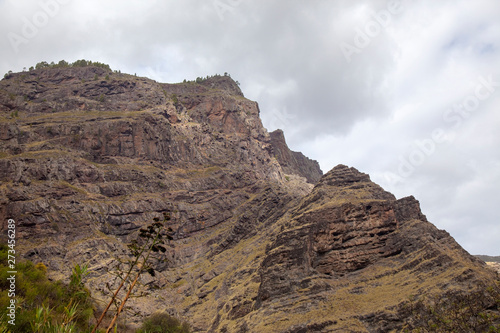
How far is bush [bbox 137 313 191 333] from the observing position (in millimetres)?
87338

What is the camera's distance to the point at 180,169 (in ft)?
538

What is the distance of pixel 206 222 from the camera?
14438cm

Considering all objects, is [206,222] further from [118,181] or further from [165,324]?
Answer: [165,324]

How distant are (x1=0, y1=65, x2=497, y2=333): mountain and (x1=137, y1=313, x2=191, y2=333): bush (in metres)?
3.67

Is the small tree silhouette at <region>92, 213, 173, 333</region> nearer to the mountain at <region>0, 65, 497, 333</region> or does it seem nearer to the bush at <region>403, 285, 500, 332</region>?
the mountain at <region>0, 65, 497, 333</region>

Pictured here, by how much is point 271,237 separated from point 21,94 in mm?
141927

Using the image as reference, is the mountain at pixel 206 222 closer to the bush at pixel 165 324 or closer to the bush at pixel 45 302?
the bush at pixel 165 324

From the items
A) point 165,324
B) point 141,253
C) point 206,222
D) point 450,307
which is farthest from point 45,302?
point 206,222

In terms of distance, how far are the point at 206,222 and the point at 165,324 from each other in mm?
55686

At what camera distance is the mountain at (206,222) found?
80.3 m

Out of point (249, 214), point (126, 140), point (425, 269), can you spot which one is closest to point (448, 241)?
point (425, 269)

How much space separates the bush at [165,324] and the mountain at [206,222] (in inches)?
145

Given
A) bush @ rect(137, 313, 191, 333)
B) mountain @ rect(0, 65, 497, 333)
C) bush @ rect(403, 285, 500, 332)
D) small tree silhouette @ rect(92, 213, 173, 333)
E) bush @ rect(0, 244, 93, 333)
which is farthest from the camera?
bush @ rect(137, 313, 191, 333)

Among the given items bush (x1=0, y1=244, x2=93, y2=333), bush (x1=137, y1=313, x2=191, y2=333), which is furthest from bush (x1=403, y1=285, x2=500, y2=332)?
bush (x1=137, y1=313, x2=191, y2=333)
